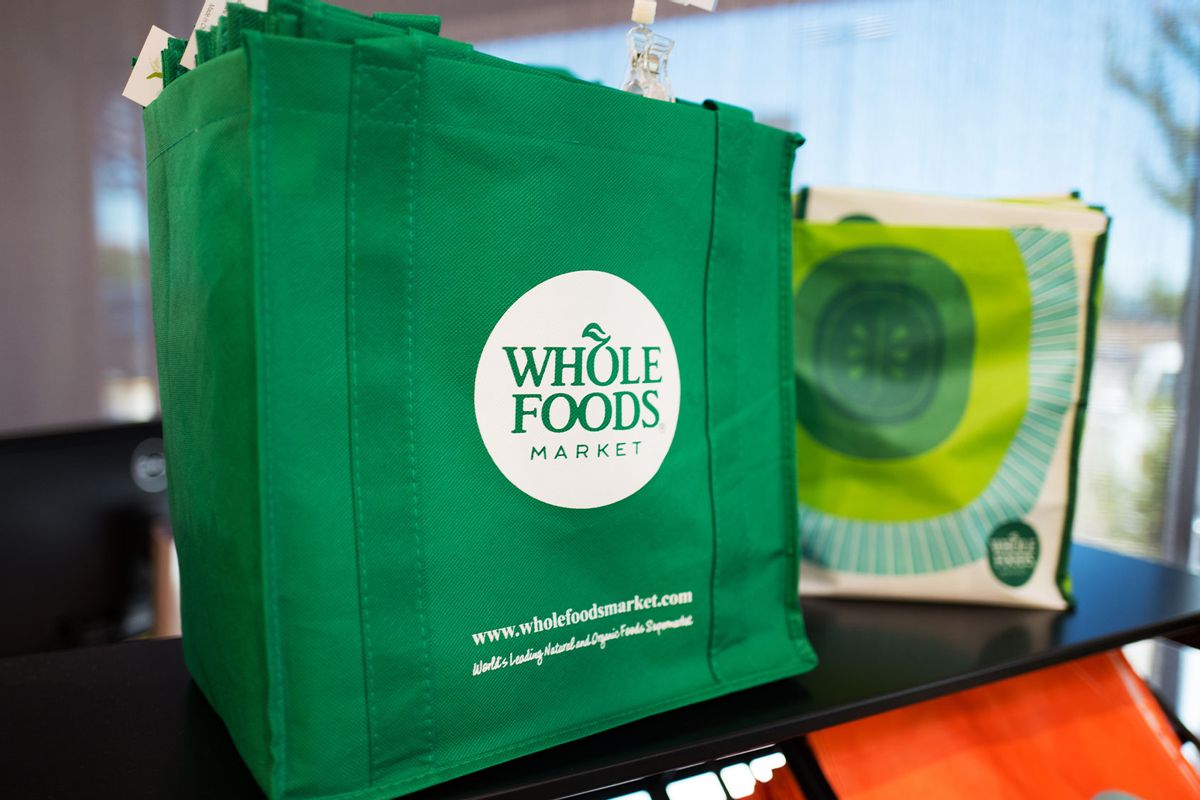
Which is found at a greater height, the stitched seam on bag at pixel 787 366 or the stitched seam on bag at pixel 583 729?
the stitched seam on bag at pixel 787 366

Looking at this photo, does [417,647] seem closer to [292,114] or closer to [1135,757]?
[292,114]

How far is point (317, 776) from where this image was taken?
1.42ft

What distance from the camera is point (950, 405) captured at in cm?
82

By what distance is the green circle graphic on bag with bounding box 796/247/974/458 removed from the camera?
2.62 ft

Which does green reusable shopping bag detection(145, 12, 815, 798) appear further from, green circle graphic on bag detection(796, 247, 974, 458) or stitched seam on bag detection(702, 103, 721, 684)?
green circle graphic on bag detection(796, 247, 974, 458)

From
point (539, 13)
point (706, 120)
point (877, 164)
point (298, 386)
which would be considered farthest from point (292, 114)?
point (877, 164)

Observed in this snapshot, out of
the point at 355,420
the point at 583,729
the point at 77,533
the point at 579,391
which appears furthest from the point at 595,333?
the point at 77,533

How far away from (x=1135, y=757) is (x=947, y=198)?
1.95 feet

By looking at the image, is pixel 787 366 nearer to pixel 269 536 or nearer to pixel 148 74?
pixel 269 536

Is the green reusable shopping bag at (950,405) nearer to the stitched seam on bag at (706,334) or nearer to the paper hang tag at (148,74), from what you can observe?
the stitched seam on bag at (706,334)

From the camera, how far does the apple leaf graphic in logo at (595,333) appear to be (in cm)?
50

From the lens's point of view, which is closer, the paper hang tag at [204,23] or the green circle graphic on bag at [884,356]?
the paper hang tag at [204,23]

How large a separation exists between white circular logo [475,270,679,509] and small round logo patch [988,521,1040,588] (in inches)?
18.7

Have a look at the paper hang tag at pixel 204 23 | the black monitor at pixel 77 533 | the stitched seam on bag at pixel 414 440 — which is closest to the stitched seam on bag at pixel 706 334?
the stitched seam on bag at pixel 414 440
